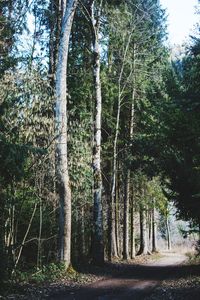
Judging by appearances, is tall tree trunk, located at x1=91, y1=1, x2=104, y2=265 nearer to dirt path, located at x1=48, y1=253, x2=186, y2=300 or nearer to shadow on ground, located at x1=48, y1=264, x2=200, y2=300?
shadow on ground, located at x1=48, y1=264, x2=200, y2=300

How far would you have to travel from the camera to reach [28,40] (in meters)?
17.3

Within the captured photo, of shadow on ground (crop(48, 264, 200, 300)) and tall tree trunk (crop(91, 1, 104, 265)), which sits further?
tall tree trunk (crop(91, 1, 104, 265))

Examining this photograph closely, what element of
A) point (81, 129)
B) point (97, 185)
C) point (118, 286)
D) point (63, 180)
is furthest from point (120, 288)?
point (81, 129)

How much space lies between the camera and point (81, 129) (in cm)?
1908

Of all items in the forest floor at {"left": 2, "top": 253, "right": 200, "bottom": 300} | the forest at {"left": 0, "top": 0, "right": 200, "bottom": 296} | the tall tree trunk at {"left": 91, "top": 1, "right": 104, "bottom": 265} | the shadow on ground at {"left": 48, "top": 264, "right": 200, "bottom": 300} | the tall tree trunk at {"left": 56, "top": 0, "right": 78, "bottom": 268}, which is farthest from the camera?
the tall tree trunk at {"left": 91, "top": 1, "right": 104, "bottom": 265}

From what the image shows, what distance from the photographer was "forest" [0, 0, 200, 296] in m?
13.0

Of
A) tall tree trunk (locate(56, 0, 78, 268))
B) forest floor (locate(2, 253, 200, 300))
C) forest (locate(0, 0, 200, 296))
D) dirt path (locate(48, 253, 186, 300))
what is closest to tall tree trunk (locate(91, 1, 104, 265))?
forest (locate(0, 0, 200, 296))

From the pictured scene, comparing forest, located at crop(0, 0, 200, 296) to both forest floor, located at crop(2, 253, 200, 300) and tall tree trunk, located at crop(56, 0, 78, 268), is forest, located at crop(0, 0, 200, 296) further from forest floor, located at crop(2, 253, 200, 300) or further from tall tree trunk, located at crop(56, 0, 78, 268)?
forest floor, located at crop(2, 253, 200, 300)

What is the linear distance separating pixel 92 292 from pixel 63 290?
80 cm

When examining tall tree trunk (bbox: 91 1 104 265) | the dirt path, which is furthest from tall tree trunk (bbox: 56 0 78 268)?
tall tree trunk (bbox: 91 1 104 265)

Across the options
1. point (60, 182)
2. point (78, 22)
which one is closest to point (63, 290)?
point (60, 182)

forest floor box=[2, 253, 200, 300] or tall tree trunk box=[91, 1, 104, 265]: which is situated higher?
tall tree trunk box=[91, 1, 104, 265]

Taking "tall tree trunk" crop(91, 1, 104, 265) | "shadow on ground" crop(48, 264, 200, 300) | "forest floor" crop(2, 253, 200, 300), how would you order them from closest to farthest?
1. "forest floor" crop(2, 253, 200, 300)
2. "shadow on ground" crop(48, 264, 200, 300)
3. "tall tree trunk" crop(91, 1, 104, 265)

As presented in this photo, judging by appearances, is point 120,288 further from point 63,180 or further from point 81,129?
point 81,129
